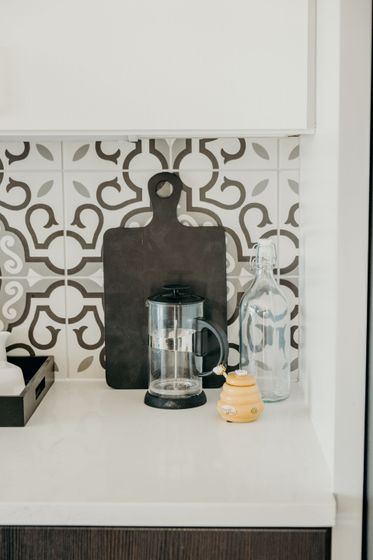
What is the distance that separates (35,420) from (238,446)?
43 cm

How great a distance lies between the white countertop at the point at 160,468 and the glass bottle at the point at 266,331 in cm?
7

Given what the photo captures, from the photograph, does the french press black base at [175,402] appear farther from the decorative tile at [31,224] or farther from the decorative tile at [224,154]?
the decorative tile at [224,154]

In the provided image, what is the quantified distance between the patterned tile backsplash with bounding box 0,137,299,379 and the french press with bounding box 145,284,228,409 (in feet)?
0.48

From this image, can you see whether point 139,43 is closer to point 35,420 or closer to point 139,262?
point 139,262

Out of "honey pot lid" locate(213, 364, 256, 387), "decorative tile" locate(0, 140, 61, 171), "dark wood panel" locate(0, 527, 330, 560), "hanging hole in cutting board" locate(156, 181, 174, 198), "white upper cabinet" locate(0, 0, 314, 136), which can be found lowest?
"dark wood panel" locate(0, 527, 330, 560)

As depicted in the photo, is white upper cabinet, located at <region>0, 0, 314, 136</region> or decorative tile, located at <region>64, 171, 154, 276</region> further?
decorative tile, located at <region>64, 171, 154, 276</region>

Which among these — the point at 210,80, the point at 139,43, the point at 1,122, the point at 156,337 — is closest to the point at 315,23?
the point at 210,80

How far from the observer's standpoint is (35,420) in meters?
1.62

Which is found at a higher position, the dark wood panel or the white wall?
the white wall

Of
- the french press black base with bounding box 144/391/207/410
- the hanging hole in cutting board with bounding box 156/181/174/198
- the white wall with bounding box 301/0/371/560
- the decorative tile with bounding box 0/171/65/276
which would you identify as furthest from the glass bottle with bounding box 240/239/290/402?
the decorative tile with bounding box 0/171/65/276

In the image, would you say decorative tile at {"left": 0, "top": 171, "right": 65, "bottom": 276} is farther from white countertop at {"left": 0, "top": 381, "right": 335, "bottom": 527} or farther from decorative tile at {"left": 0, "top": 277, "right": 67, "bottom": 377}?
white countertop at {"left": 0, "top": 381, "right": 335, "bottom": 527}

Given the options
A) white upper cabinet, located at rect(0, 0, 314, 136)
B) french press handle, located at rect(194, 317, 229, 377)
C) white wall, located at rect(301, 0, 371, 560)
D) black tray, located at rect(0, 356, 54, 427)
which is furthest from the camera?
french press handle, located at rect(194, 317, 229, 377)

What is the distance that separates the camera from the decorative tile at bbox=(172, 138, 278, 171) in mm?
1829

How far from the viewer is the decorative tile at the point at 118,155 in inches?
72.2
